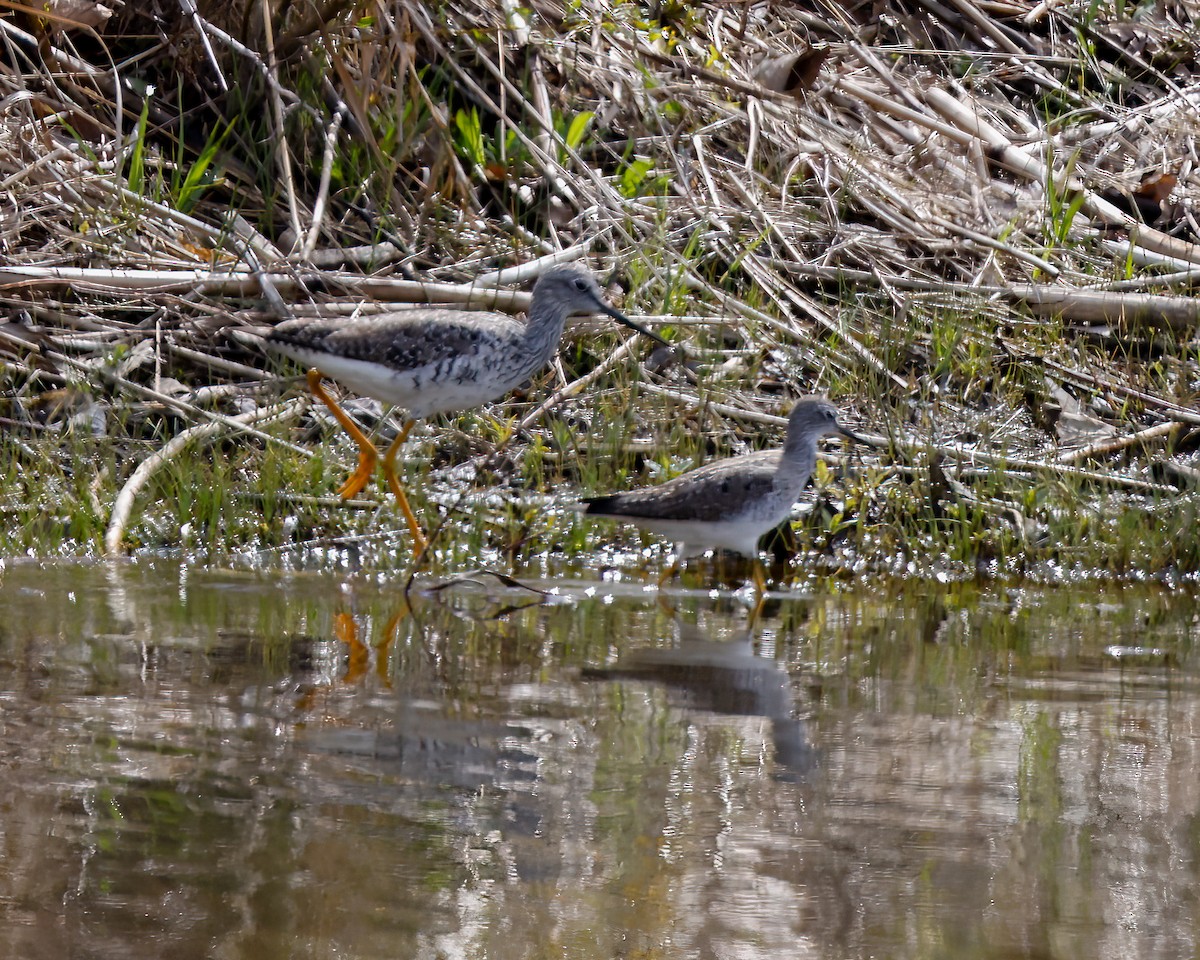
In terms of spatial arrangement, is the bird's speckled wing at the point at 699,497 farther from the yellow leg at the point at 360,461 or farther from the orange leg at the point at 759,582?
the yellow leg at the point at 360,461

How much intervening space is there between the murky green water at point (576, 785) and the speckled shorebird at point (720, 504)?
102cm

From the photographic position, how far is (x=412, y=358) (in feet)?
22.1

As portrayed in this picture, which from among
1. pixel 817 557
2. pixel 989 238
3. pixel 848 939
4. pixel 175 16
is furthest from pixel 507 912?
pixel 175 16

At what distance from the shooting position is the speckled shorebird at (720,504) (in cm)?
648

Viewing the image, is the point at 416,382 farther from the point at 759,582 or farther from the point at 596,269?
the point at 596,269

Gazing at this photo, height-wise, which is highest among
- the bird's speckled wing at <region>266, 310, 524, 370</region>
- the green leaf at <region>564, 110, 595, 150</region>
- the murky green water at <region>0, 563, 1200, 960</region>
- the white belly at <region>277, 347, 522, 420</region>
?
the green leaf at <region>564, 110, 595, 150</region>

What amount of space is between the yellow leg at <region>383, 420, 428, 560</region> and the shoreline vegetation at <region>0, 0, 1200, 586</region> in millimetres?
134

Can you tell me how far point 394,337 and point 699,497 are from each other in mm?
1477

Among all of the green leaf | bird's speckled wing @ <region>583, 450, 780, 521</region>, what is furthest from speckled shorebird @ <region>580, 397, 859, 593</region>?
the green leaf

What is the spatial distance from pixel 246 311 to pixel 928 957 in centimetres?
593

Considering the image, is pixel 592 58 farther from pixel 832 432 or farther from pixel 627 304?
pixel 832 432

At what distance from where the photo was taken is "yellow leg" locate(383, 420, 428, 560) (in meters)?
6.59

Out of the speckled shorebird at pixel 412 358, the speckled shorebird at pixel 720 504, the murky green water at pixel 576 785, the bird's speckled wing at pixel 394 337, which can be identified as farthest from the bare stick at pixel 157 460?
the speckled shorebird at pixel 720 504

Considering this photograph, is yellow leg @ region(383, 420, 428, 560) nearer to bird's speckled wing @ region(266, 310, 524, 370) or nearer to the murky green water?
bird's speckled wing @ region(266, 310, 524, 370)
